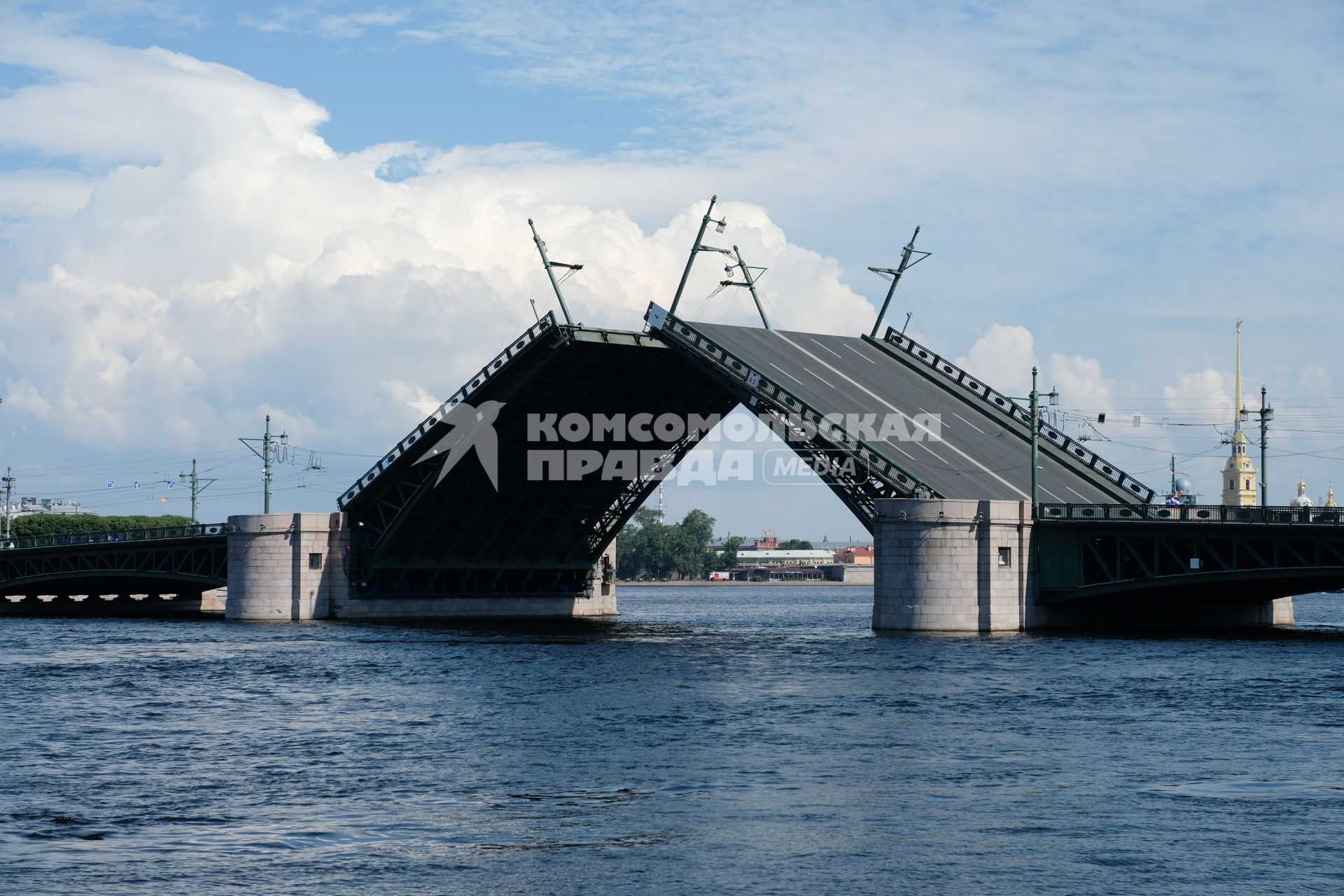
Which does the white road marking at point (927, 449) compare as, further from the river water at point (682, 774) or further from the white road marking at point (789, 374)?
the river water at point (682, 774)

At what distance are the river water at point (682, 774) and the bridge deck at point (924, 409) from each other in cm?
1382

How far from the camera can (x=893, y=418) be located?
71250 mm

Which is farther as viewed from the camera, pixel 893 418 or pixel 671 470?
pixel 671 470

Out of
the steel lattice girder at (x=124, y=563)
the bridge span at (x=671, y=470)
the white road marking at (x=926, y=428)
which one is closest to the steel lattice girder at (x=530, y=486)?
the bridge span at (x=671, y=470)

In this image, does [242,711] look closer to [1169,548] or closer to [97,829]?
[97,829]

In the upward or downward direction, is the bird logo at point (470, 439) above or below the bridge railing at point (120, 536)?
above

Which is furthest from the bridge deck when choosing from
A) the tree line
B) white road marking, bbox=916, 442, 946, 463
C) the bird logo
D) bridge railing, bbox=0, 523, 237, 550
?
the tree line

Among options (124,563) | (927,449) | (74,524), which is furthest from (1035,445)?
(74,524)

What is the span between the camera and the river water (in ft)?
70.1

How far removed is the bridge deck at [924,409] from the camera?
69438 mm

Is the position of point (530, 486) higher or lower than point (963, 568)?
higher

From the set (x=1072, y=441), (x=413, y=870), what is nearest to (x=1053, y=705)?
(x=413, y=870)

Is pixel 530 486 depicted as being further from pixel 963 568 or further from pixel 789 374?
pixel 963 568

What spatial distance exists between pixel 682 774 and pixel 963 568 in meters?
38.5
